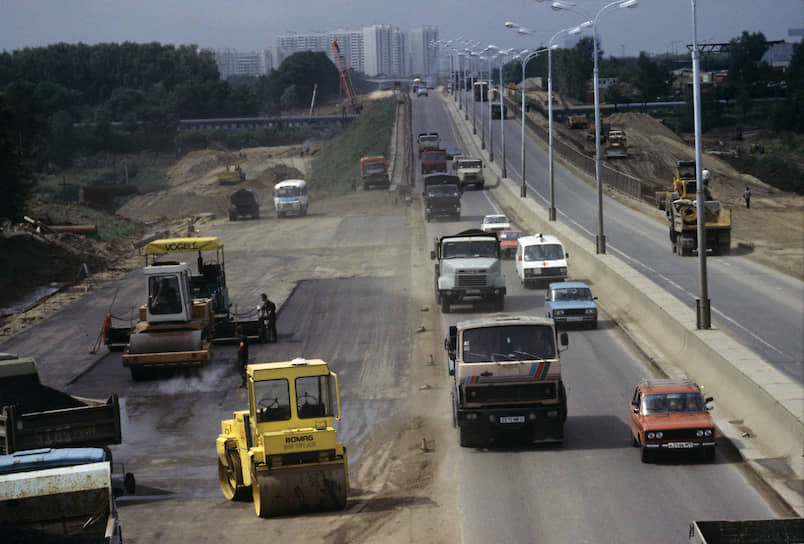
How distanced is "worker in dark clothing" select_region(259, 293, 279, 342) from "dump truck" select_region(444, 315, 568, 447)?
14.0 m

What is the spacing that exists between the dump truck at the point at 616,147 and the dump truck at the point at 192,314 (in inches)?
2749

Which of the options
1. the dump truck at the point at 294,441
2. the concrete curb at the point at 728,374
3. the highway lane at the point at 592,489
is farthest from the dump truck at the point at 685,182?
the dump truck at the point at 294,441

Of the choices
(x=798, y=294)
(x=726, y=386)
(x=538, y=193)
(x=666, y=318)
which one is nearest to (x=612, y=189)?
(x=538, y=193)

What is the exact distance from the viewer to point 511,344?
20312mm

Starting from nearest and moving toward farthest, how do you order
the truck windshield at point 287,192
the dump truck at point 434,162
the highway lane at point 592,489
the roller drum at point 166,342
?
1. the highway lane at point 592,489
2. the roller drum at point 166,342
3. the truck windshield at point 287,192
4. the dump truck at point 434,162

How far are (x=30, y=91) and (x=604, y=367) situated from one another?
122m

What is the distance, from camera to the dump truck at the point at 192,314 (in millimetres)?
28844

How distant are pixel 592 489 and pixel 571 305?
1589cm

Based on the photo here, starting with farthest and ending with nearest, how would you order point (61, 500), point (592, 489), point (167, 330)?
1. point (167, 330)
2. point (592, 489)
3. point (61, 500)

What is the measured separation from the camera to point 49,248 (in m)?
58.8

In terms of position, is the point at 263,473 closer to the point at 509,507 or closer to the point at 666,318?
the point at 509,507

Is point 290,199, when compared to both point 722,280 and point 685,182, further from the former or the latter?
point 722,280

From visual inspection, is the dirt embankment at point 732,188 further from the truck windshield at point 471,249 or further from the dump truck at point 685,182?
the truck windshield at point 471,249

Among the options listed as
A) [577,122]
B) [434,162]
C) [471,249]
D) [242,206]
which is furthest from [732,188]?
[471,249]
